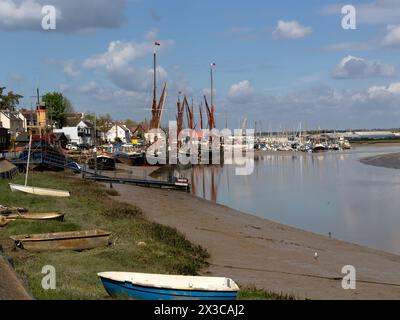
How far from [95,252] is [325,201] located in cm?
3144

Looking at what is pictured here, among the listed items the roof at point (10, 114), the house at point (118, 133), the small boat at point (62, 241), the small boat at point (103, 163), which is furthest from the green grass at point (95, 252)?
the house at point (118, 133)

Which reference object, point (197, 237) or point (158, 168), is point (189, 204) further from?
point (158, 168)

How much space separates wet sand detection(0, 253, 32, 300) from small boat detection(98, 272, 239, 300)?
160 centimetres

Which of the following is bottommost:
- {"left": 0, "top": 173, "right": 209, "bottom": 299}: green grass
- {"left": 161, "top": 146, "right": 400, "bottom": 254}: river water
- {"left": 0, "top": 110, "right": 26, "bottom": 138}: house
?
{"left": 161, "top": 146, "right": 400, "bottom": 254}: river water

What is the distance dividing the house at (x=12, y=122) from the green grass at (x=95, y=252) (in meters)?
80.9

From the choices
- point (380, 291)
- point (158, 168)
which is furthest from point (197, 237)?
point (158, 168)

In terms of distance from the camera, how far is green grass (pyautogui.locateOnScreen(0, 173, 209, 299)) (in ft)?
44.9

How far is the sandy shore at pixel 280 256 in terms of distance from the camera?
57.9 ft

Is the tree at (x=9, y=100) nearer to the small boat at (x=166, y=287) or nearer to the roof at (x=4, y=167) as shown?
the roof at (x=4, y=167)

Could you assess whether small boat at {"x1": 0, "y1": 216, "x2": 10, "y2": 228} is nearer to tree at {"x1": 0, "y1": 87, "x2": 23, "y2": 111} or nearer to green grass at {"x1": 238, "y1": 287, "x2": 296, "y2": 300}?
green grass at {"x1": 238, "y1": 287, "x2": 296, "y2": 300}

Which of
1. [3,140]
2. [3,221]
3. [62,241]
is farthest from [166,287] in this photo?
[3,140]

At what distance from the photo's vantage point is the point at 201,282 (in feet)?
38.2

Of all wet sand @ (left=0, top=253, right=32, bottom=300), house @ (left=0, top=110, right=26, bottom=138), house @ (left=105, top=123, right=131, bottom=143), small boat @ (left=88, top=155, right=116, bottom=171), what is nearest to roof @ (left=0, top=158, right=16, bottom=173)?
small boat @ (left=88, top=155, right=116, bottom=171)

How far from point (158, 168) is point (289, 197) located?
35.5 metres
